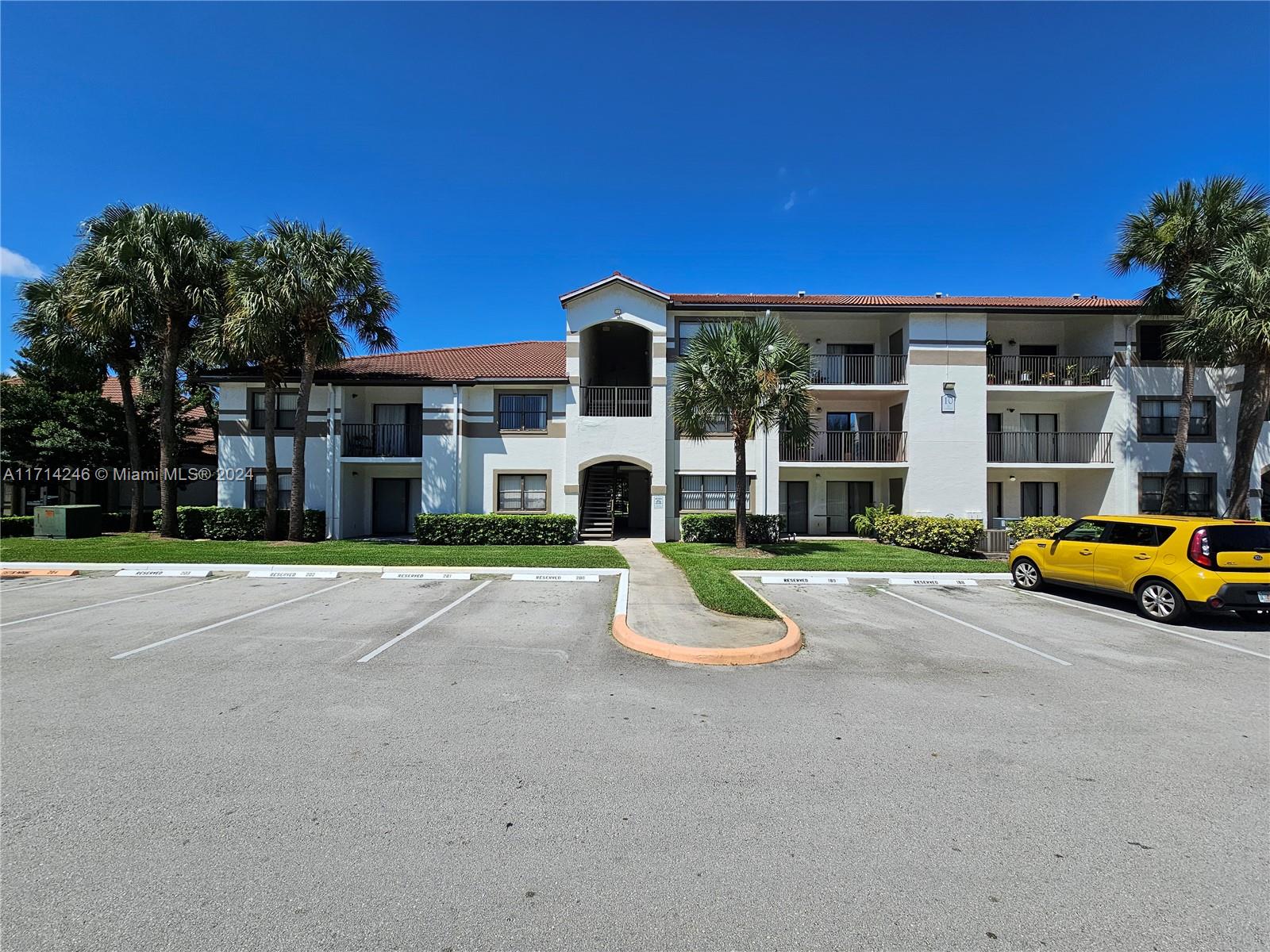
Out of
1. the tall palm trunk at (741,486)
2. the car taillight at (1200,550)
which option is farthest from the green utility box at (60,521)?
the car taillight at (1200,550)

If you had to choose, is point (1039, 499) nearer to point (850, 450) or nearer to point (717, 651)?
point (850, 450)

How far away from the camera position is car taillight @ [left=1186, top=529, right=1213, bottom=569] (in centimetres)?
885

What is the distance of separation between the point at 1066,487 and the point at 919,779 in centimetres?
2552

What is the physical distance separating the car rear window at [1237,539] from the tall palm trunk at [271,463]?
24355 mm

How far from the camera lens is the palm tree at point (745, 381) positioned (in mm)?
15688

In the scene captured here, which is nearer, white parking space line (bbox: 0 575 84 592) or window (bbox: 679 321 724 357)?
white parking space line (bbox: 0 575 84 592)

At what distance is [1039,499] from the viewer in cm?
2405

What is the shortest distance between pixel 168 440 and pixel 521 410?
41.5 feet

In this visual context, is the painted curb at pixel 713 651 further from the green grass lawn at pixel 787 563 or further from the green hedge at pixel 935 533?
the green hedge at pixel 935 533

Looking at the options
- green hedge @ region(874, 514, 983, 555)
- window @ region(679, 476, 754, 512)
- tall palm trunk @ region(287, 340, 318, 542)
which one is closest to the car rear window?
green hedge @ region(874, 514, 983, 555)

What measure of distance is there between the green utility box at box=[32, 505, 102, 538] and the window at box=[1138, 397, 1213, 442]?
39.6 m

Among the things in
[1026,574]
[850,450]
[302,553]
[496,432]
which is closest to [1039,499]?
[850,450]

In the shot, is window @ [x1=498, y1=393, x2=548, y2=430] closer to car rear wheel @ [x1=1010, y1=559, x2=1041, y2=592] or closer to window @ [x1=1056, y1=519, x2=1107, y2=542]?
car rear wheel @ [x1=1010, y1=559, x2=1041, y2=592]

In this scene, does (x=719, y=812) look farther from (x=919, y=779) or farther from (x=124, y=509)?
(x=124, y=509)
